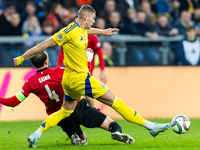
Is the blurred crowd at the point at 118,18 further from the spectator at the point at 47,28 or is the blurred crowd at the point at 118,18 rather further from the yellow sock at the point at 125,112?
the yellow sock at the point at 125,112

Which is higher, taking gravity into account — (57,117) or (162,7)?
(162,7)

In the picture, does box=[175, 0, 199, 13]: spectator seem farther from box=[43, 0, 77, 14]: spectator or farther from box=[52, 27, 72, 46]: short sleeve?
box=[52, 27, 72, 46]: short sleeve

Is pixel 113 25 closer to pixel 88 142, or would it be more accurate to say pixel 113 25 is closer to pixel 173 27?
pixel 173 27

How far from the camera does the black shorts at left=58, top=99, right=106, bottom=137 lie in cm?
588

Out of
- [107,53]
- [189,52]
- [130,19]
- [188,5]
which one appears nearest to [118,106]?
[107,53]

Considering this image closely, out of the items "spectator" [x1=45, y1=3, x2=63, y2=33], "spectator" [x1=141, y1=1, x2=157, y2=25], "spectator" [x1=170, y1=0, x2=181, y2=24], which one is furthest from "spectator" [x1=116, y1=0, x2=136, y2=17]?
"spectator" [x1=45, y1=3, x2=63, y2=33]

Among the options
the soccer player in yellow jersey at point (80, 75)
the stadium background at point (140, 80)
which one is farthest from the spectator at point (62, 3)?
the soccer player in yellow jersey at point (80, 75)

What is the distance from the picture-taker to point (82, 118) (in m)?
5.93

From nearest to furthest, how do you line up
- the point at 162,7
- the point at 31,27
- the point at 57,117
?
the point at 57,117 → the point at 31,27 → the point at 162,7

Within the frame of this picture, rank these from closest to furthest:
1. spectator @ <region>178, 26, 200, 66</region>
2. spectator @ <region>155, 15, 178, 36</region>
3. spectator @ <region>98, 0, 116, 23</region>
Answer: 1. spectator @ <region>178, 26, 200, 66</region>
2. spectator @ <region>98, 0, 116, 23</region>
3. spectator @ <region>155, 15, 178, 36</region>

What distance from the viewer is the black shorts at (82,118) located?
5.88 metres

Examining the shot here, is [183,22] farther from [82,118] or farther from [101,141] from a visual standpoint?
[82,118]

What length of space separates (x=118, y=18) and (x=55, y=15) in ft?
6.39

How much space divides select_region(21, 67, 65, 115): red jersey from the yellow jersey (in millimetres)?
460
